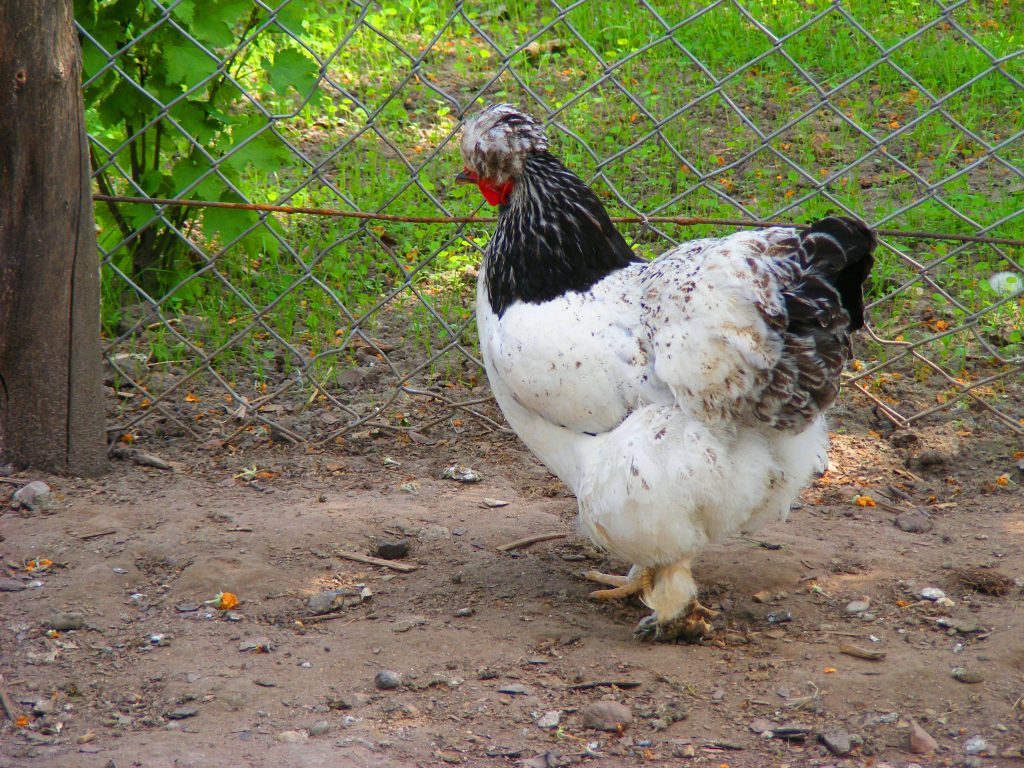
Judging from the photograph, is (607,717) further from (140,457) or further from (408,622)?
(140,457)

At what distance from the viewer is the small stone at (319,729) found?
2457mm

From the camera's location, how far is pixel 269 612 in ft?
10.1

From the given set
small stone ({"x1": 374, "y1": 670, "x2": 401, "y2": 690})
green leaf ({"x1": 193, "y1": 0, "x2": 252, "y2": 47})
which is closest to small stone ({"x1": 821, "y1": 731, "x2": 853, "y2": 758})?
small stone ({"x1": 374, "y1": 670, "x2": 401, "y2": 690})

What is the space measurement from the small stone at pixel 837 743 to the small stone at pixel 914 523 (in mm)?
1305

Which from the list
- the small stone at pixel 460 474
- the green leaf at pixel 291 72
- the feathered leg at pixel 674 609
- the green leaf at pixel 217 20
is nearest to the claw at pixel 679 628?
the feathered leg at pixel 674 609

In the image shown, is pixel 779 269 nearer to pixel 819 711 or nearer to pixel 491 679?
pixel 819 711

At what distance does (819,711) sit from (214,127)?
3220 mm

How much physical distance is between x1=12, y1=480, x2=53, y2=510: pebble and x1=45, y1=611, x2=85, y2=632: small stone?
696mm

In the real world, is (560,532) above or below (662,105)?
below

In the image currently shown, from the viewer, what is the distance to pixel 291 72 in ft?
13.8

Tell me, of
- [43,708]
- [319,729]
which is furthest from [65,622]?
[319,729]

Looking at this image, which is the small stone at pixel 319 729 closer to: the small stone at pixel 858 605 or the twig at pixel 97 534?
the twig at pixel 97 534

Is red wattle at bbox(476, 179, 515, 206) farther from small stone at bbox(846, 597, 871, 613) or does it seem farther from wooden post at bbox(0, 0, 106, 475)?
small stone at bbox(846, 597, 871, 613)

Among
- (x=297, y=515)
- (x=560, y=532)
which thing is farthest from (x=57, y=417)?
(x=560, y=532)
